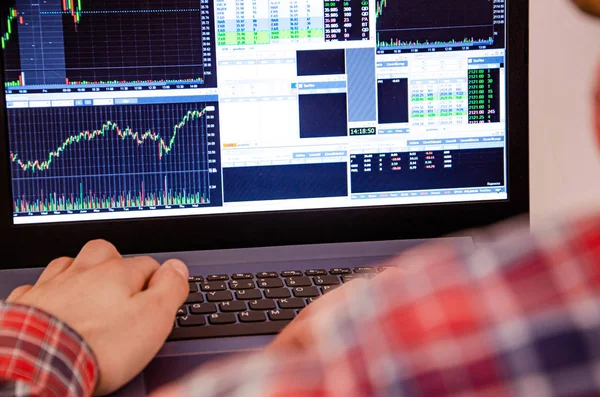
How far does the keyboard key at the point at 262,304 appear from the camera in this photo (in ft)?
2.67

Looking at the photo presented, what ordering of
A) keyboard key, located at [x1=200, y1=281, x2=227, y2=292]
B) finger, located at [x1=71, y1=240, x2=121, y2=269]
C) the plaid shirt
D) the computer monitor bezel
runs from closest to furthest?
the plaid shirt < finger, located at [x1=71, y1=240, x2=121, y2=269] < keyboard key, located at [x1=200, y1=281, x2=227, y2=292] < the computer monitor bezel

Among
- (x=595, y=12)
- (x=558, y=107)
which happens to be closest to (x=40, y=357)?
(x=595, y=12)

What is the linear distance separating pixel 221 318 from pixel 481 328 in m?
0.58

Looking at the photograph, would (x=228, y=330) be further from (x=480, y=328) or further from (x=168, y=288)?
(x=480, y=328)

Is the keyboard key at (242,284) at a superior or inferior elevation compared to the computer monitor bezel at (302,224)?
inferior

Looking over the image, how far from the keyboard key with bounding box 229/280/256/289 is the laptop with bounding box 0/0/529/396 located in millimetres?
39

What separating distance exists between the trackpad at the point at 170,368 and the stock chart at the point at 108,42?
0.41 metres

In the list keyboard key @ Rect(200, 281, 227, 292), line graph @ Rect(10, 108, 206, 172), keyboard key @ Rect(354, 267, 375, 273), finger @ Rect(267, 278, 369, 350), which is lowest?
keyboard key @ Rect(200, 281, 227, 292)

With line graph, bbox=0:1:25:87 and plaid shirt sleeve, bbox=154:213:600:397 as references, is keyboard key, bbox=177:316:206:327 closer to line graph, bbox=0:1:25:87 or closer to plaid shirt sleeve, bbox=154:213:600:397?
line graph, bbox=0:1:25:87

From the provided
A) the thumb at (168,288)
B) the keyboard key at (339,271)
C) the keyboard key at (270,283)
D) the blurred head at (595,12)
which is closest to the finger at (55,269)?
the thumb at (168,288)

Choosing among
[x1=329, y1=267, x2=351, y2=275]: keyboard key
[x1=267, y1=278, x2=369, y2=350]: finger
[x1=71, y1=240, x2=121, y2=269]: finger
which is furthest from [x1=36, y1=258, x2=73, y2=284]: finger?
[x1=267, y1=278, x2=369, y2=350]: finger

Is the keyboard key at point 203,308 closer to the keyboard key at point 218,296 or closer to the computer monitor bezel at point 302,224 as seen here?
the keyboard key at point 218,296

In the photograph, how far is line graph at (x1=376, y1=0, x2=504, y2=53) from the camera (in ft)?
3.22

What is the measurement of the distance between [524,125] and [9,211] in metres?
0.76
